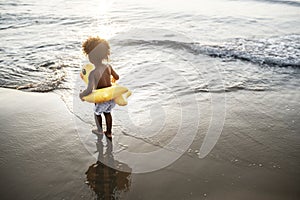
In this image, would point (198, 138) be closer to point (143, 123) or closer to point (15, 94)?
point (143, 123)

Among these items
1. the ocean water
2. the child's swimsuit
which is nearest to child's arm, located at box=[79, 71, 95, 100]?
the child's swimsuit

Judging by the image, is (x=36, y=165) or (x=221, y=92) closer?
(x=36, y=165)

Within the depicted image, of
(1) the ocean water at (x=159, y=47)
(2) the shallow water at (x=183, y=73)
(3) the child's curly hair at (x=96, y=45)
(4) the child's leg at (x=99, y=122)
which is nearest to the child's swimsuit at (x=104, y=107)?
(4) the child's leg at (x=99, y=122)

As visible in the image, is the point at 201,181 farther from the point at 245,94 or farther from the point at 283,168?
the point at 245,94

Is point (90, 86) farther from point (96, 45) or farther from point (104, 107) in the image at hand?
point (96, 45)

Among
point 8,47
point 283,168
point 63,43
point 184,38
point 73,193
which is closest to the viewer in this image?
point 73,193

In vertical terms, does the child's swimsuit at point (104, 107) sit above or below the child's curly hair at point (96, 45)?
below

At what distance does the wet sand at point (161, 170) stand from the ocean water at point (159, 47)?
1.27 m

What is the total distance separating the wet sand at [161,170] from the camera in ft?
8.76

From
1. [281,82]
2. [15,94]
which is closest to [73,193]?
[15,94]

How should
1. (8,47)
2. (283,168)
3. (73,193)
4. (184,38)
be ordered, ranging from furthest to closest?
(184,38), (8,47), (283,168), (73,193)

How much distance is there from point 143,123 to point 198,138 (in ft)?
2.86

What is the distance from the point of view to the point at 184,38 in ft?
31.7

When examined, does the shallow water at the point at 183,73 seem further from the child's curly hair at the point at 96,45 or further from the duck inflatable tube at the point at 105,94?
the child's curly hair at the point at 96,45
